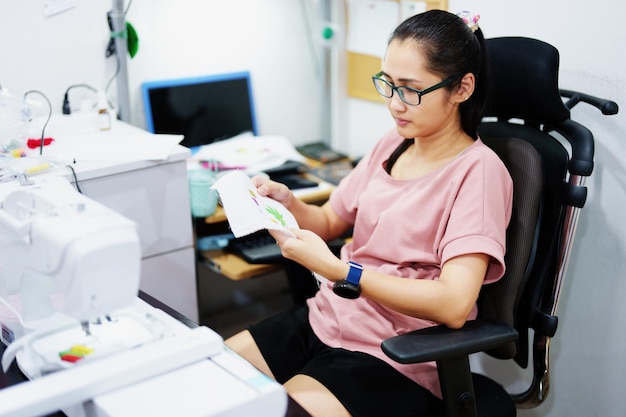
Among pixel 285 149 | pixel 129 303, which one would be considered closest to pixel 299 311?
pixel 129 303

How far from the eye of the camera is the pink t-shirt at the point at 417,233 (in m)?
1.40

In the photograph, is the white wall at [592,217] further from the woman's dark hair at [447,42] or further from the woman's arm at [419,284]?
the woman's arm at [419,284]

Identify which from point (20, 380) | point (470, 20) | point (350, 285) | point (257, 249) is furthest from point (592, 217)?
point (20, 380)

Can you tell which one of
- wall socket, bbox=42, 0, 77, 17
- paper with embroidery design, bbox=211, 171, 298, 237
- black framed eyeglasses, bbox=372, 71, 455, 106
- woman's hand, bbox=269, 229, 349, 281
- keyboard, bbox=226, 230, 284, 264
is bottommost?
keyboard, bbox=226, 230, 284, 264

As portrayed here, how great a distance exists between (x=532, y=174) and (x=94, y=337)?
922 mm

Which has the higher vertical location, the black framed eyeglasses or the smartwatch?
the black framed eyeglasses

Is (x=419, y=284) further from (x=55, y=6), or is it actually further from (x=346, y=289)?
(x=55, y=6)

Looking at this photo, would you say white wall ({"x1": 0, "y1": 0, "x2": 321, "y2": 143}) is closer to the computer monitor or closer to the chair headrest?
the computer monitor

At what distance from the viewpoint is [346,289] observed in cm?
136

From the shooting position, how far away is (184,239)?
2043 millimetres

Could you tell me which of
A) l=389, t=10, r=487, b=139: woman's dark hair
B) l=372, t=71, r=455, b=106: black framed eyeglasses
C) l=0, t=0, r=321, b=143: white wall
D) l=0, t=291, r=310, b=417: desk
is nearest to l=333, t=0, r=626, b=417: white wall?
l=389, t=10, r=487, b=139: woman's dark hair

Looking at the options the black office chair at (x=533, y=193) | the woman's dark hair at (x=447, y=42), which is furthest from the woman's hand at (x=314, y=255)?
the woman's dark hair at (x=447, y=42)

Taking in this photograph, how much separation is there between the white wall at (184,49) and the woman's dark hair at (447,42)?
3.78ft

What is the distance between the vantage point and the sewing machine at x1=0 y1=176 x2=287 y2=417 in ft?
3.36
